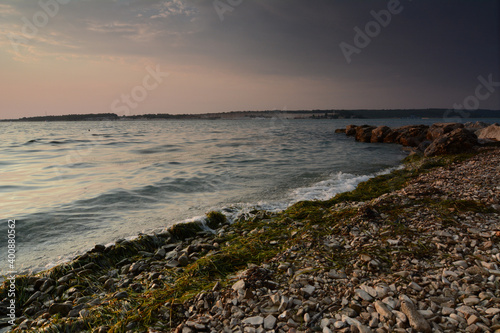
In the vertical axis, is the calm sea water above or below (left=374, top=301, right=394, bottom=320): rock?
below

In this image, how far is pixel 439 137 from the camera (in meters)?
18.7

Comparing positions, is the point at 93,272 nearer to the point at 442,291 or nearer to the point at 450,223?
the point at 442,291

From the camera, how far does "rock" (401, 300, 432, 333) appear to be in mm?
2520

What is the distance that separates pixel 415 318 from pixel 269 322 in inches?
59.9

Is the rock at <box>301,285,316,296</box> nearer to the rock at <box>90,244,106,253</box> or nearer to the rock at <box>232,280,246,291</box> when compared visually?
the rock at <box>232,280,246,291</box>

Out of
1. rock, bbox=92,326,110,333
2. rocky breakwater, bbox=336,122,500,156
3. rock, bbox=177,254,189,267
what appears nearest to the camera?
rock, bbox=92,326,110,333

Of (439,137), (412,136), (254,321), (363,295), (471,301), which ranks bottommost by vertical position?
(254,321)

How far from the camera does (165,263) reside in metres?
5.26

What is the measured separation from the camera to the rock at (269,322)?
2805 mm

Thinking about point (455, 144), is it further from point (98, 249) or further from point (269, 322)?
point (98, 249)

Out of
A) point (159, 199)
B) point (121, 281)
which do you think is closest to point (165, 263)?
point (121, 281)

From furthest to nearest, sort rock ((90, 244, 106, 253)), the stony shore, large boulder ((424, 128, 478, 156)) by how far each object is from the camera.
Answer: large boulder ((424, 128, 478, 156)) → rock ((90, 244, 106, 253)) → the stony shore

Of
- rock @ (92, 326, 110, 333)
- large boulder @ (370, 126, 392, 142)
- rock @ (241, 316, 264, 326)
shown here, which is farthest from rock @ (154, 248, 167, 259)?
large boulder @ (370, 126, 392, 142)

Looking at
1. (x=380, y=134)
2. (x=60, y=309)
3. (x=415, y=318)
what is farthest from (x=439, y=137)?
(x=60, y=309)
